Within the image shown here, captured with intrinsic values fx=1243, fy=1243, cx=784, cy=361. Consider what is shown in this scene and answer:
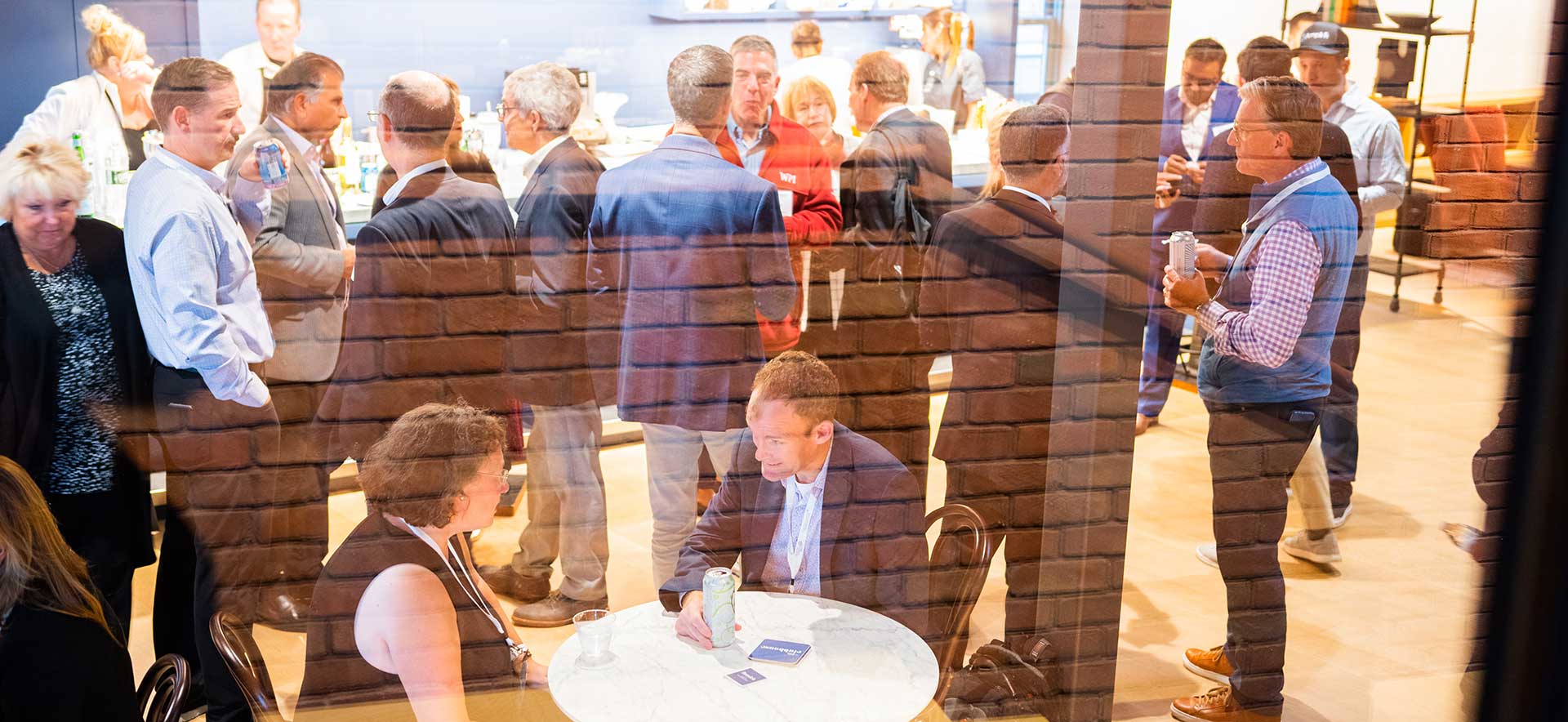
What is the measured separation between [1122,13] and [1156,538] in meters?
2.38

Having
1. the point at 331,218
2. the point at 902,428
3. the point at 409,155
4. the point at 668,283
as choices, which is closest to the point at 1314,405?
the point at 902,428

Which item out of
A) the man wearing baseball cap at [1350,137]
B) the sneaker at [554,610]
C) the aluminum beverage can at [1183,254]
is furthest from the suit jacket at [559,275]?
the man wearing baseball cap at [1350,137]

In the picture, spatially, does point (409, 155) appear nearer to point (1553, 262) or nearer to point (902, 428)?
point (902, 428)

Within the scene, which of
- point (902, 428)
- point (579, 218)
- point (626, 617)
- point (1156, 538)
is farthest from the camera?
point (1156, 538)

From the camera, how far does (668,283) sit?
9.41ft

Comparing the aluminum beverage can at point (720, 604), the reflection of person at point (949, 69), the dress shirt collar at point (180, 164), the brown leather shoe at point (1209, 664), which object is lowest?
the brown leather shoe at point (1209, 664)

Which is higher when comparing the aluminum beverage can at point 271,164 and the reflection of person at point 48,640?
the aluminum beverage can at point 271,164

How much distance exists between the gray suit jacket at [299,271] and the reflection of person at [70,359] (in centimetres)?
39

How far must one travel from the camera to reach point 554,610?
11.1ft

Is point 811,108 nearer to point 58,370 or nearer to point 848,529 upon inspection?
point 848,529

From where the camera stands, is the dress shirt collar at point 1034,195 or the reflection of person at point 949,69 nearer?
the dress shirt collar at point 1034,195

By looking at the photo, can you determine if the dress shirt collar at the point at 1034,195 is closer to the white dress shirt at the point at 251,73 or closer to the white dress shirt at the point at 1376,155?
the white dress shirt at the point at 1376,155

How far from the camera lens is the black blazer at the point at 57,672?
6.42 feet

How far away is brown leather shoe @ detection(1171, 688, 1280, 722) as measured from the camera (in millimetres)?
2895
